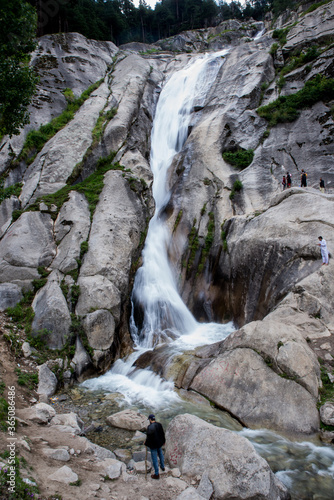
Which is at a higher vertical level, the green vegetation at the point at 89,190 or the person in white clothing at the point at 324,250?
the green vegetation at the point at 89,190

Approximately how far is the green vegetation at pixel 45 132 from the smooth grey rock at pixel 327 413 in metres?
24.2

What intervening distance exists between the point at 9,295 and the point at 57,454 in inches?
376

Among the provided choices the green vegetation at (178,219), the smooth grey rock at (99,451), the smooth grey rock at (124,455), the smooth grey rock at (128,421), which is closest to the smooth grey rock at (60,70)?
the green vegetation at (178,219)

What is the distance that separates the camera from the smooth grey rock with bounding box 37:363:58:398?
1083cm

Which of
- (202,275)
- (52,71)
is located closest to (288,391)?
(202,275)

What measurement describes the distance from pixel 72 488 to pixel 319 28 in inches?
1557

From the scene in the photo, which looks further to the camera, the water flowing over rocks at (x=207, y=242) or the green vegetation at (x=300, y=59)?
the green vegetation at (x=300, y=59)

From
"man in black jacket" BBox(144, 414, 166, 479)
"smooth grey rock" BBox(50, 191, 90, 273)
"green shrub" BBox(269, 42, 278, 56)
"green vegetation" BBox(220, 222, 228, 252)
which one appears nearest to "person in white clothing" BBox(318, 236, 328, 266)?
"green vegetation" BBox(220, 222, 228, 252)

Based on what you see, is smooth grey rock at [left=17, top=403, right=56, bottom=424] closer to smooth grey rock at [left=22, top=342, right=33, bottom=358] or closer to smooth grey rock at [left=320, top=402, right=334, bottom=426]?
smooth grey rock at [left=22, top=342, right=33, bottom=358]

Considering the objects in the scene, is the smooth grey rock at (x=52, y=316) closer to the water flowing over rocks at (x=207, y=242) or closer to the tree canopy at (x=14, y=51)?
the water flowing over rocks at (x=207, y=242)

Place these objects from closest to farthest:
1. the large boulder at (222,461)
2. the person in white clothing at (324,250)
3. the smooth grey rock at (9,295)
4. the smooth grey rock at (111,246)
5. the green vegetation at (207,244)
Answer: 1. the large boulder at (222,461)
2. the person in white clothing at (324,250)
3. the smooth grey rock at (9,295)
4. the smooth grey rock at (111,246)
5. the green vegetation at (207,244)

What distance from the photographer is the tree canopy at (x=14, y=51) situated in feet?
44.6

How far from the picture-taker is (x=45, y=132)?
2627cm

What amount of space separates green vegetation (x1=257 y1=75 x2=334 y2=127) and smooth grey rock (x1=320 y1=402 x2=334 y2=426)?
2273cm
